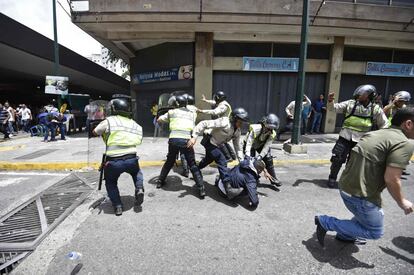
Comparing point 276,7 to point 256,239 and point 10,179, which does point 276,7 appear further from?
point 10,179

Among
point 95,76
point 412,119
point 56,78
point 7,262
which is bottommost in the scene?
point 7,262

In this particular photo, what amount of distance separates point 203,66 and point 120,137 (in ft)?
24.0

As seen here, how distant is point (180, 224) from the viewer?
2979 mm

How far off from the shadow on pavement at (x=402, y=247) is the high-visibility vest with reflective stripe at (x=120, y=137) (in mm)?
3214

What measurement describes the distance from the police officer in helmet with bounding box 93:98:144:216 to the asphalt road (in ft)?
1.29

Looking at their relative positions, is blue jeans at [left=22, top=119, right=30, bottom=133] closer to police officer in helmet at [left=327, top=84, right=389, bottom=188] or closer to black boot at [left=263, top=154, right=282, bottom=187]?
black boot at [left=263, top=154, right=282, bottom=187]

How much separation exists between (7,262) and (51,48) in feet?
47.7

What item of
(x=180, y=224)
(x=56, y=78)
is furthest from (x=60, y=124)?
(x=180, y=224)

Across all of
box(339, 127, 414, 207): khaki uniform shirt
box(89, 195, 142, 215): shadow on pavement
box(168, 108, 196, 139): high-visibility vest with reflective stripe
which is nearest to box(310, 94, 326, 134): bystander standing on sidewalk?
box(168, 108, 196, 139): high-visibility vest with reflective stripe

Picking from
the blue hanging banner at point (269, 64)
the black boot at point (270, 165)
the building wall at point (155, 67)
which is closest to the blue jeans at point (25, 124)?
the building wall at point (155, 67)

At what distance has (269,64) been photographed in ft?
32.4

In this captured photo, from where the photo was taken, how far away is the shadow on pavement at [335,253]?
2232mm

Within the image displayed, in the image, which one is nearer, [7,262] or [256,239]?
[7,262]

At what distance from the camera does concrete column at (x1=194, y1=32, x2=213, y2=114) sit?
953cm
